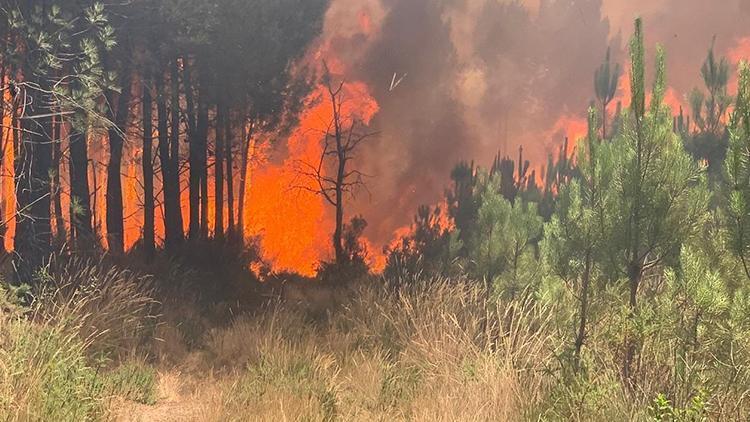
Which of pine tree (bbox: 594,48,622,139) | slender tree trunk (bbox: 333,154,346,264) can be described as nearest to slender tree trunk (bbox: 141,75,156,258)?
slender tree trunk (bbox: 333,154,346,264)

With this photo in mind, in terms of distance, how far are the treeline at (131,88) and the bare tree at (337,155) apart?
1895 millimetres

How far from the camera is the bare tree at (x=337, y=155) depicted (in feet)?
44.3

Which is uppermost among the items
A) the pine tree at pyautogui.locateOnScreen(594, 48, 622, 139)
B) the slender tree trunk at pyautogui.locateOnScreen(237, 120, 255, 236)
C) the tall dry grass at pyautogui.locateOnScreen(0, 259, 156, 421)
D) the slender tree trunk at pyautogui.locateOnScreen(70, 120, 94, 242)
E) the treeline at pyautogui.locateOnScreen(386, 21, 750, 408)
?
the pine tree at pyautogui.locateOnScreen(594, 48, 622, 139)

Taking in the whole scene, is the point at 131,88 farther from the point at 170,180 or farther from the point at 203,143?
the point at 170,180

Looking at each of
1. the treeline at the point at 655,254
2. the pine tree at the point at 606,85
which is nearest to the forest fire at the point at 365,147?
the pine tree at the point at 606,85

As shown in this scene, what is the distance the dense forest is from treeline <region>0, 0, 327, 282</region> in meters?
0.04

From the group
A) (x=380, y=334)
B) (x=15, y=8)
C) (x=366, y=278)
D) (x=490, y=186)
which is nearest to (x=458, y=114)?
(x=366, y=278)

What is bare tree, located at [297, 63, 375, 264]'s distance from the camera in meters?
13.5

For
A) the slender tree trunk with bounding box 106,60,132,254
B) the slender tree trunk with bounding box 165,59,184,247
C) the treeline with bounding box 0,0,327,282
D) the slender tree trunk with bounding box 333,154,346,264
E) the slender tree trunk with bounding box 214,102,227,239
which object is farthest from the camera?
the slender tree trunk with bounding box 333,154,346,264

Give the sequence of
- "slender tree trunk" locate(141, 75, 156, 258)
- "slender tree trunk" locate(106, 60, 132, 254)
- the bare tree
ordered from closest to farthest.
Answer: "slender tree trunk" locate(106, 60, 132, 254) < "slender tree trunk" locate(141, 75, 156, 258) < the bare tree

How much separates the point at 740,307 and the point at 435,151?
13659mm

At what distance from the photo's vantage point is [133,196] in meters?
17.0

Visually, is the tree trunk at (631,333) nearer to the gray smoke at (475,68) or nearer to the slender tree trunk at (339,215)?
the slender tree trunk at (339,215)

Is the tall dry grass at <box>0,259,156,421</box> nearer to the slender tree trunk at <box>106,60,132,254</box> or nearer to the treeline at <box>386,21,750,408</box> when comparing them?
the treeline at <box>386,21,750,408</box>
